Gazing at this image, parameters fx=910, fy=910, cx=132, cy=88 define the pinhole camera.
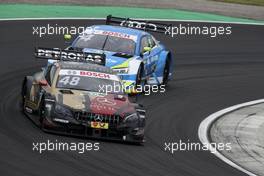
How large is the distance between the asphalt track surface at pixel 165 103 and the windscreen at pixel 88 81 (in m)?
0.98

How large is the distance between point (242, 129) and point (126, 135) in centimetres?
337

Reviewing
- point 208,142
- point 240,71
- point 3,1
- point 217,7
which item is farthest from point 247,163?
point 217,7

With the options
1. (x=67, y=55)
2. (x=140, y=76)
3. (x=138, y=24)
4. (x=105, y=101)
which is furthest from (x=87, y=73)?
(x=138, y=24)

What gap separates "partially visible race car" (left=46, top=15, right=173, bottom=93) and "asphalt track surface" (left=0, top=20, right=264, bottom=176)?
50cm

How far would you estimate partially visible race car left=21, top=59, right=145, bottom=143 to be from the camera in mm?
15492

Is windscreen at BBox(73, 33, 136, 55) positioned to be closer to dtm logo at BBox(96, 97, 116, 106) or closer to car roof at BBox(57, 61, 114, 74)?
car roof at BBox(57, 61, 114, 74)

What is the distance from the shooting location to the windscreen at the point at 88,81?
16719mm

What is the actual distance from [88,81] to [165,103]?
11.7 feet

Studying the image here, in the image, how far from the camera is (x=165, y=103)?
20125 millimetres

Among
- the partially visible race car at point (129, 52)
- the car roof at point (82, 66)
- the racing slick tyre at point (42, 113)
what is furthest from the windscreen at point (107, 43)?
the racing slick tyre at point (42, 113)

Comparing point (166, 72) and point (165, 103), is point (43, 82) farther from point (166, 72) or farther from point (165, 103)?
point (166, 72)

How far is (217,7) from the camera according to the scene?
117 ft

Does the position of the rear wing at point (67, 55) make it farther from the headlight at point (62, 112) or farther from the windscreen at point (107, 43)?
the headlight at point (62, 112)

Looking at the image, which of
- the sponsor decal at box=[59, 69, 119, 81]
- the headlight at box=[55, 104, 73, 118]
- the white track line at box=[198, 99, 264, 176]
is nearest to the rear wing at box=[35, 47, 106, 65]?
the sponsor decal at box=[59, 69, 119, 81]
